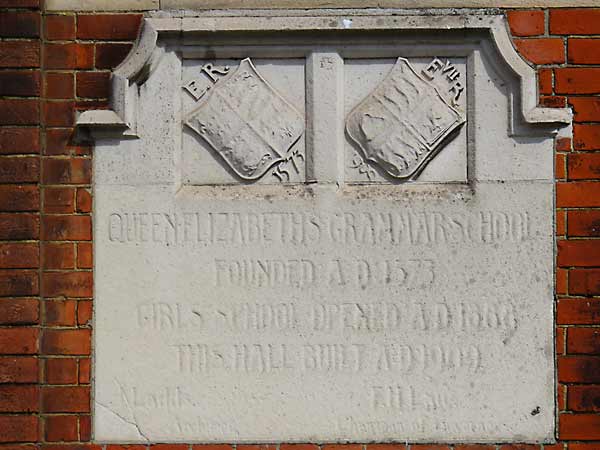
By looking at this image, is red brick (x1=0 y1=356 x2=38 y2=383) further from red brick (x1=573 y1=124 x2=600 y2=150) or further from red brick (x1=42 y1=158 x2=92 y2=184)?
red brick (x1=573 y1=124 x2=600 y2=150)

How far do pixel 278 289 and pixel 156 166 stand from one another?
0.70m

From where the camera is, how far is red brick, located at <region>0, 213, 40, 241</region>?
3.34 m

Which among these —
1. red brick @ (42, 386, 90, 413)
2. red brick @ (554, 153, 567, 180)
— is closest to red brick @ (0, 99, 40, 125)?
red brick @ (42, 386, 90, 413)

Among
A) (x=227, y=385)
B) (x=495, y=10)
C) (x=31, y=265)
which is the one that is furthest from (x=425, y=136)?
(x=31, y=265)

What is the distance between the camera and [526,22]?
338 cm

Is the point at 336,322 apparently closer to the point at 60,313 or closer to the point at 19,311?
the point at 60,313

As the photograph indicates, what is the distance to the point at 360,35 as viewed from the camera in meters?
3.38

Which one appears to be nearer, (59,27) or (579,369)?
(579,369)

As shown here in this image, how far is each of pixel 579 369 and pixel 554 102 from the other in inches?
41.9

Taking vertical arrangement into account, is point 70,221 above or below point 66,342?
above

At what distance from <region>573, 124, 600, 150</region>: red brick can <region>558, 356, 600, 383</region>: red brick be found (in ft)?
2.75

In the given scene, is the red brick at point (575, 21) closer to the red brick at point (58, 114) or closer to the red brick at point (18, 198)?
the red brick at point (58, 114)

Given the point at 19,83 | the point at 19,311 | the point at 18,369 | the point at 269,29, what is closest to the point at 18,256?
the point at 19,311

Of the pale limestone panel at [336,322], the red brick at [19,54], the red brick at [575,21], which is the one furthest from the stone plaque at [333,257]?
the red brick at [19,54]
